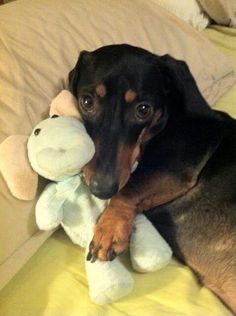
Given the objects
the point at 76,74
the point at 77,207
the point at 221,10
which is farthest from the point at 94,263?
the point at 221,10

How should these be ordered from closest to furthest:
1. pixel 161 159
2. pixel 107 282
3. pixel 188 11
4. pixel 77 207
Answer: pixel 107 282 < pixel 77 207 < pixel 161 159 < pixel 188 11

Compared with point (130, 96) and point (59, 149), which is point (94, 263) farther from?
point (130, 96)

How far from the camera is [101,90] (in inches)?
45.1

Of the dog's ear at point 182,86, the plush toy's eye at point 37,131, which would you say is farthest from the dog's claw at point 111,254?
the dog's ear at point 182,86

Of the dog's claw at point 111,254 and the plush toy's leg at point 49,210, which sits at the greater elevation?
the plush toy's leg at point 49,210

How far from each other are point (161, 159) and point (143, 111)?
0.16m

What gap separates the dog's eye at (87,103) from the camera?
117 centimetres

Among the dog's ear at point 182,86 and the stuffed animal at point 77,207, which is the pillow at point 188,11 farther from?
the stuffed animal at point 77,207

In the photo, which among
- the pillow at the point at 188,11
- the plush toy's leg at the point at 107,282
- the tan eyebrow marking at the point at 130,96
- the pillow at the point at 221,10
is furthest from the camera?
the pillow at the point at 221,10

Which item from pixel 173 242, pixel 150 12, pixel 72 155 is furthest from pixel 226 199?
pixel 150 12

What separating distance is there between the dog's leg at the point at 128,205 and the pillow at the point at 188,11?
4.06ft

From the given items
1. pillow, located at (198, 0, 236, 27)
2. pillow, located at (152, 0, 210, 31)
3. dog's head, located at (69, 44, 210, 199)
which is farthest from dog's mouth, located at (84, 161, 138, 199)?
pillow, located at (198, 0, 236, 27)

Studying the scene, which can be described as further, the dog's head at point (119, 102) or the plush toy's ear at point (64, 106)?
the plush toy's ear at point (64, 106)

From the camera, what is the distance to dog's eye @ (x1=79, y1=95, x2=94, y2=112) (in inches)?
46.1
